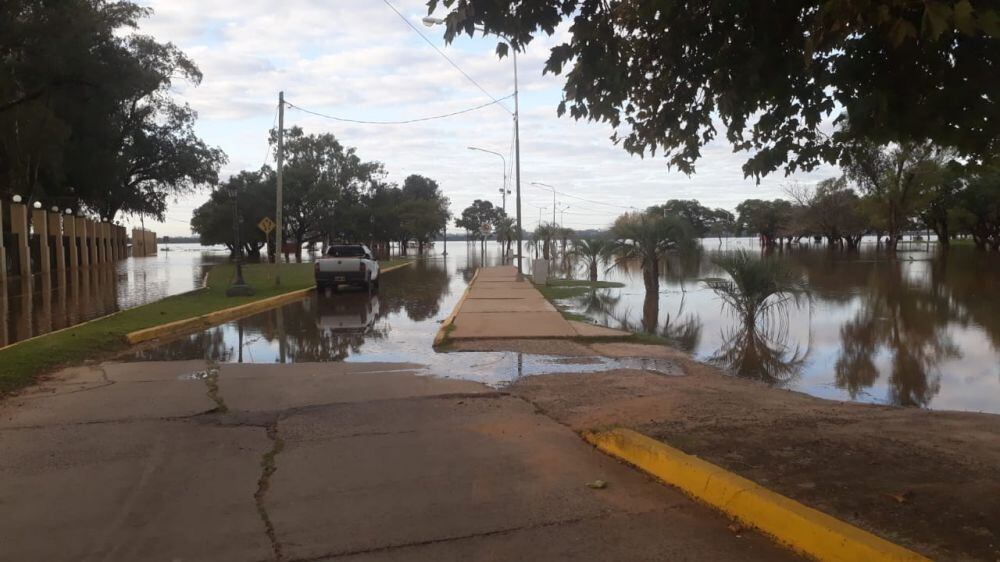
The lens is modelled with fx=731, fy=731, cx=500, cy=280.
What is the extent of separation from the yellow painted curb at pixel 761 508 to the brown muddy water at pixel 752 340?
396cm

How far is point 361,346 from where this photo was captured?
42.8 feet

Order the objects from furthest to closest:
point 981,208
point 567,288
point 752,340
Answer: point 981,208 → point 567,288 → point 752,340

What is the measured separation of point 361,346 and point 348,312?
20.5 ft

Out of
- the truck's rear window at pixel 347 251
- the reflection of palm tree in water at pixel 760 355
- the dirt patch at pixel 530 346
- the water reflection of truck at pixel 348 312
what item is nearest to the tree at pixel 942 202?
the truck's rear window at pixel 347 251

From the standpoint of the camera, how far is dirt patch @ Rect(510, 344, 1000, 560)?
4.07 metres

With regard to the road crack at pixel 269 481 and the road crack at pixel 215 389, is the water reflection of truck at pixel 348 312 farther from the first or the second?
the road crack at pixel 269 481

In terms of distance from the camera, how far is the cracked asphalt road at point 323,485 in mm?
4125

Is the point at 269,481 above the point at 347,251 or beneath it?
beneath

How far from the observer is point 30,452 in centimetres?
600

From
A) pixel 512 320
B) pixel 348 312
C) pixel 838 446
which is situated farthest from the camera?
pixel 348 312

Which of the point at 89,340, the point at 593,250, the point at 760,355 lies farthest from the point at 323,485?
the point at 593,250

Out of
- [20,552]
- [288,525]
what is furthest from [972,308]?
[20,552]

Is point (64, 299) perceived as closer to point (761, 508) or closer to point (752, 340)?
point (752, 340)

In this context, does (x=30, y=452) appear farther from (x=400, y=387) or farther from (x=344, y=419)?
(x=400, y=387)
